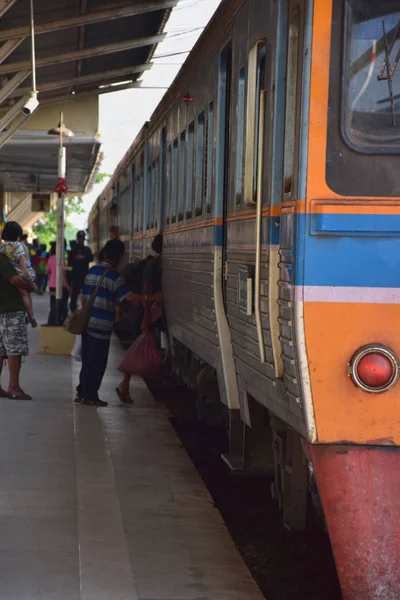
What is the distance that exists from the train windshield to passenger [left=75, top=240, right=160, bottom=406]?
6.45 metres

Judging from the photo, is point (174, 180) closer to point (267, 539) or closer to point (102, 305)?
point (102, 305)

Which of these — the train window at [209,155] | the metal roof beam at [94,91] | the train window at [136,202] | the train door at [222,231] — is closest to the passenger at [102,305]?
the train window at [209,155]

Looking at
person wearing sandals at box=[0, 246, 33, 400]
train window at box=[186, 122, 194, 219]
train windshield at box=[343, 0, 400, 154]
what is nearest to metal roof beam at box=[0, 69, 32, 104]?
person wearing sandals at box=[0, 246, 33, 400]

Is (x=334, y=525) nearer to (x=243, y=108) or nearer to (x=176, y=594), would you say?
(x=176, y=594)

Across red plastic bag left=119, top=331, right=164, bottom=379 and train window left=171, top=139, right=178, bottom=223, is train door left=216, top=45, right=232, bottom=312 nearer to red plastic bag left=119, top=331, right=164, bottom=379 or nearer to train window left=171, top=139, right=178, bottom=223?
train window left=171, top=139, right=178, bottom=223

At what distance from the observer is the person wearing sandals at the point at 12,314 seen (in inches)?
446

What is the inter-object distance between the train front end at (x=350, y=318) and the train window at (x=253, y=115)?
113 cm

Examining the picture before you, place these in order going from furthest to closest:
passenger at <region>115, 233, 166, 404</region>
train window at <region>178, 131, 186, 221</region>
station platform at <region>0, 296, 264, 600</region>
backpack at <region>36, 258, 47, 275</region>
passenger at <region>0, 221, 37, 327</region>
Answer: backpack at <region>36, 258, 47, 275</region> < passenger at <region>115, 233, 166, 404</region> < passenger at <region>0, 221, 37, 327</region> < train window at <region>178, 131, 186, 221</region> < station platform at <region>0, 296, 264, 600</region>

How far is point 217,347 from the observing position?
7613 mm

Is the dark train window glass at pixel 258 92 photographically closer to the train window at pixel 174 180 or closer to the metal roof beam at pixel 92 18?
the train window at pixel 174 180

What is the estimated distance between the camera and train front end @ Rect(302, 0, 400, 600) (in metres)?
4.88

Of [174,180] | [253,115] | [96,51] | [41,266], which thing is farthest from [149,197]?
[41,266]

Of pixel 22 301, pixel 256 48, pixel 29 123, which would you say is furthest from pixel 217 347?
pixel 29 123

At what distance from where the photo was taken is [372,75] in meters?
4.96
